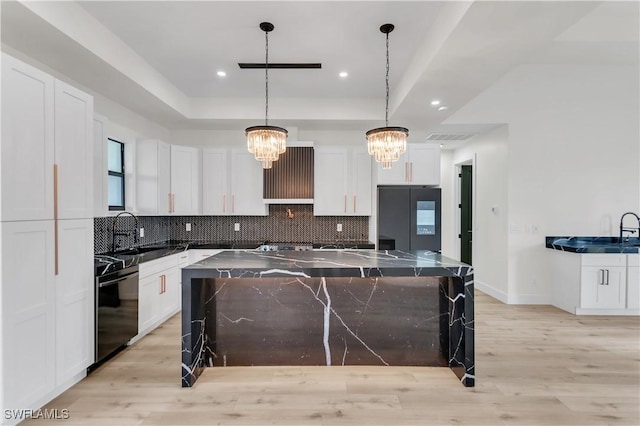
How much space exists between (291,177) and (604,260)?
435 centimetres

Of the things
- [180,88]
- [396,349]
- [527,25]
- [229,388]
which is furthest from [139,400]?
[527,25]

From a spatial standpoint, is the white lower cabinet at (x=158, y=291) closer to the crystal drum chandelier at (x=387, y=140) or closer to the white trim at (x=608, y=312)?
the crystal drum chandelier at (x=387, y=140)

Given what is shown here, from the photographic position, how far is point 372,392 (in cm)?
236

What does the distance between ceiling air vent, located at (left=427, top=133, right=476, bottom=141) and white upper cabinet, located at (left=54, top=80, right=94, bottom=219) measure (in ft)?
15.3

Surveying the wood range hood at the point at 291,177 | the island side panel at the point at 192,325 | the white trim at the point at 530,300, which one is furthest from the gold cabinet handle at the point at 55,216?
the white trim at the point at 530,300

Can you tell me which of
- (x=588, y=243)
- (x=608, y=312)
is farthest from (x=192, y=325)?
(x=588, y=243)

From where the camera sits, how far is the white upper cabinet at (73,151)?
2.24 m

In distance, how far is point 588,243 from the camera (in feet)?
14.2

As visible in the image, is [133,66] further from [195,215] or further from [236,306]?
[236,306]

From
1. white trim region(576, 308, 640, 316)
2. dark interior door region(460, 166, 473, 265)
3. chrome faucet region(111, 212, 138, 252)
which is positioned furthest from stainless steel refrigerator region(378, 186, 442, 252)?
chrome faucet region(111, 212, 138, 252)

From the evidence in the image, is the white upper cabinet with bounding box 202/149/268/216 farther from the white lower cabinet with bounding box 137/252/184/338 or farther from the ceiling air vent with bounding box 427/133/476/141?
the ceiling air vent with bounding box 427/133/476/141

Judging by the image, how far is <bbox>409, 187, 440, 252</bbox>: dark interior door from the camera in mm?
4355

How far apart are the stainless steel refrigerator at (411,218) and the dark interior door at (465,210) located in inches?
91.5

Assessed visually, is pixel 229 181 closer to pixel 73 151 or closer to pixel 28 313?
pixel 73 151
